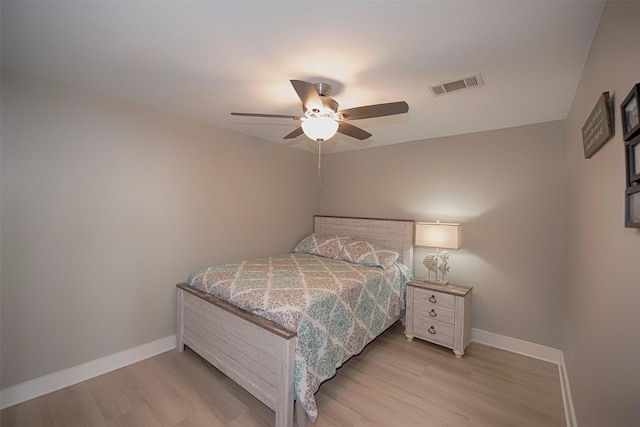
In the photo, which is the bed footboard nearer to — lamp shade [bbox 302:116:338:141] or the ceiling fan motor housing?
lamp shade [bbox 302:116:338:141]

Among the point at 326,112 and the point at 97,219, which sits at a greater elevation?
the point at 326,112

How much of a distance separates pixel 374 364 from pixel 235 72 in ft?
8.88

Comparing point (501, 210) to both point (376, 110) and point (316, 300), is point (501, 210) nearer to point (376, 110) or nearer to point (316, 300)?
point (376, 110)

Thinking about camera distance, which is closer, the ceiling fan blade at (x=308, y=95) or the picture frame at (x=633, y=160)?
the picture frame at (x=633, y=160)

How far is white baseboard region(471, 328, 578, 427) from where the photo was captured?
82.4 inches

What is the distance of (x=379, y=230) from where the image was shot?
3559 mm

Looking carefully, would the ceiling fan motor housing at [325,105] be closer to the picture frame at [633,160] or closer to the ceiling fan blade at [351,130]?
the ceiling fan blade at [351,130]

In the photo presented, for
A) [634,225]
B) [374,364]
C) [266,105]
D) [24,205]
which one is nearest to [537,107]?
[634,225]

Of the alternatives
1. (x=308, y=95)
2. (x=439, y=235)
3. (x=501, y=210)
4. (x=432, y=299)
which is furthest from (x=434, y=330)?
(x=308, y=95)

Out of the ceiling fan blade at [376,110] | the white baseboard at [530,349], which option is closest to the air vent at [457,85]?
the ceiling fan blade at [376,110]

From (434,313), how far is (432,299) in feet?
0.46

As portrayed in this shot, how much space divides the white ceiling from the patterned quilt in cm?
159

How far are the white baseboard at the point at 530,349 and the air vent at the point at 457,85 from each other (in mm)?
2321

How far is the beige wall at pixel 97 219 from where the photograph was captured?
189 centimetres
